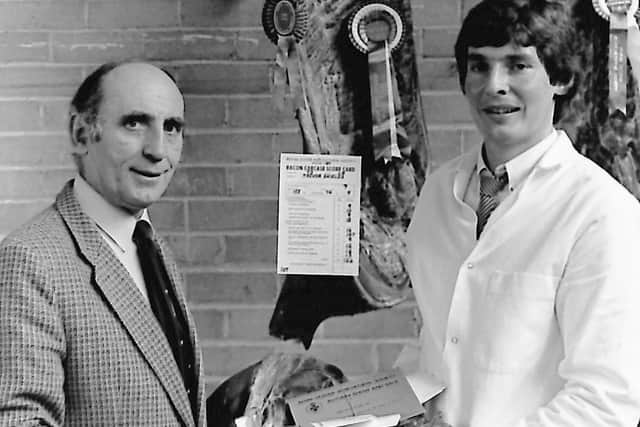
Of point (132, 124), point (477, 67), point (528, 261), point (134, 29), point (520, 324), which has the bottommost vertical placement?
point (520, 324)

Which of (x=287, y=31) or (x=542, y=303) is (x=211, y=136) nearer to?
(x=287, y=31)

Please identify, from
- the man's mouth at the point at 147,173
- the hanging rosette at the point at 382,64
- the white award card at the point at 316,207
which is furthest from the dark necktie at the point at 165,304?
the hanging rosette at the point at 382,64

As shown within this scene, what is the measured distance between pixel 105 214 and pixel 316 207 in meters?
0.72

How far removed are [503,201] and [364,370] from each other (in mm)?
910

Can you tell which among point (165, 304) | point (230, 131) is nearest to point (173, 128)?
point (165, 304)

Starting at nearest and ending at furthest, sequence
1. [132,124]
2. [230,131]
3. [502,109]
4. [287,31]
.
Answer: [132,124]
[502,109]
[287,31]
[230,131]

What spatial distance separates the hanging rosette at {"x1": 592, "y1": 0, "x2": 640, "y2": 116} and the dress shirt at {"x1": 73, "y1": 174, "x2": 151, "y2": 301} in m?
1.08

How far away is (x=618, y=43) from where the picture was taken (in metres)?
2.04

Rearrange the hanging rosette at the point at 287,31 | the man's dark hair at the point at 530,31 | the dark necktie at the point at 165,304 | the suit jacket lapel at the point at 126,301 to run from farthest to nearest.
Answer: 1. the hanging rosette at the point at 287,31
2. the man's dark hair at the point at 530,31
3. the dark necktie at the point at 165,304
4. the suit jacket lapel at the point at 126,301

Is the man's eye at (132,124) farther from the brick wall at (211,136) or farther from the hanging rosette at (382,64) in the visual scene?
the brick wall at (211,136)

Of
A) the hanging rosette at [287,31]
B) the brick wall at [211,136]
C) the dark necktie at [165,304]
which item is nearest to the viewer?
the dark necktie at [165,304]

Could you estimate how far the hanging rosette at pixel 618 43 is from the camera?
2.01m

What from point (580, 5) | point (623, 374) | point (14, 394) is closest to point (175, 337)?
point (14, 394)

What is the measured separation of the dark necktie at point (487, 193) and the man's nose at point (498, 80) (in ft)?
0.51
